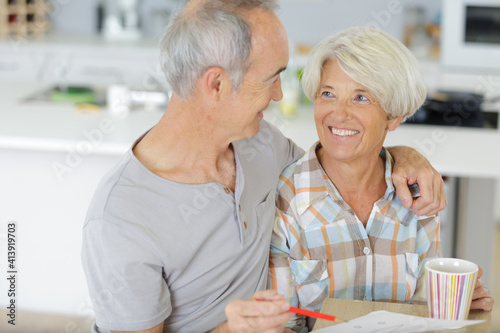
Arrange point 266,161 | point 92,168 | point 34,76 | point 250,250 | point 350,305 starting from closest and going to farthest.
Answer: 1. point 350,305
2. point 250,250
3. point 266,161
4. point 92,168
5. point 34,76

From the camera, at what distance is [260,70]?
1418mm

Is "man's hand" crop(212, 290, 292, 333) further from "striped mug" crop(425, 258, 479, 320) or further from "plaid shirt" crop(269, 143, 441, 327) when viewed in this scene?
"plaid shirt" crop(269, 143, 441, 327)

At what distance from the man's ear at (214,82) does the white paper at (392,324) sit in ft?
1.70

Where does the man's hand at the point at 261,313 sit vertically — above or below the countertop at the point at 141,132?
below

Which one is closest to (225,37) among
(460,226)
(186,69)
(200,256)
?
(186,69)

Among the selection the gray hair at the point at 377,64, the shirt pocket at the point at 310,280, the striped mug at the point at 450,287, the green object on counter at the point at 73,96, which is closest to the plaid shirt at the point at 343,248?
the shirt pocket at the point at 310,280

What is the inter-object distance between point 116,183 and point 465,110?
2.13 meters

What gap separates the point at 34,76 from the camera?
15.5 ft

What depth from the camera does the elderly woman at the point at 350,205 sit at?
158 cm

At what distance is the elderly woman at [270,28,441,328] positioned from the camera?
158 centimetres

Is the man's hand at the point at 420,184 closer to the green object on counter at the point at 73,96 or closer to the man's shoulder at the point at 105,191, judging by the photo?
the man's shoulder at the point at 105,191

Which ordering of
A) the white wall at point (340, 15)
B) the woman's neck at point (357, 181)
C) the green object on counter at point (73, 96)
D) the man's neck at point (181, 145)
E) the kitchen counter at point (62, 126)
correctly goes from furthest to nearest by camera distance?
1. the white wall at point (340, 15)
2. the green object on counter at point (73, 96)
3. the kitchen counter at point (62, 126)
4. the woman's neck at point (357, 181)
5. the man's neck at point (181, 145)

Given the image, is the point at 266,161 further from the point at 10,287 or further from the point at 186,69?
the point at 10,287

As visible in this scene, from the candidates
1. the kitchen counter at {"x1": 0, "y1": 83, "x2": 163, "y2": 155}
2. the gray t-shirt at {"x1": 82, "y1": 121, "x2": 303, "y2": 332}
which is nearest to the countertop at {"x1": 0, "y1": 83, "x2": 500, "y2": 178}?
the kitchen counter at {"x1": 0, "y1": 83, "x2": 163, "y2": 155}
